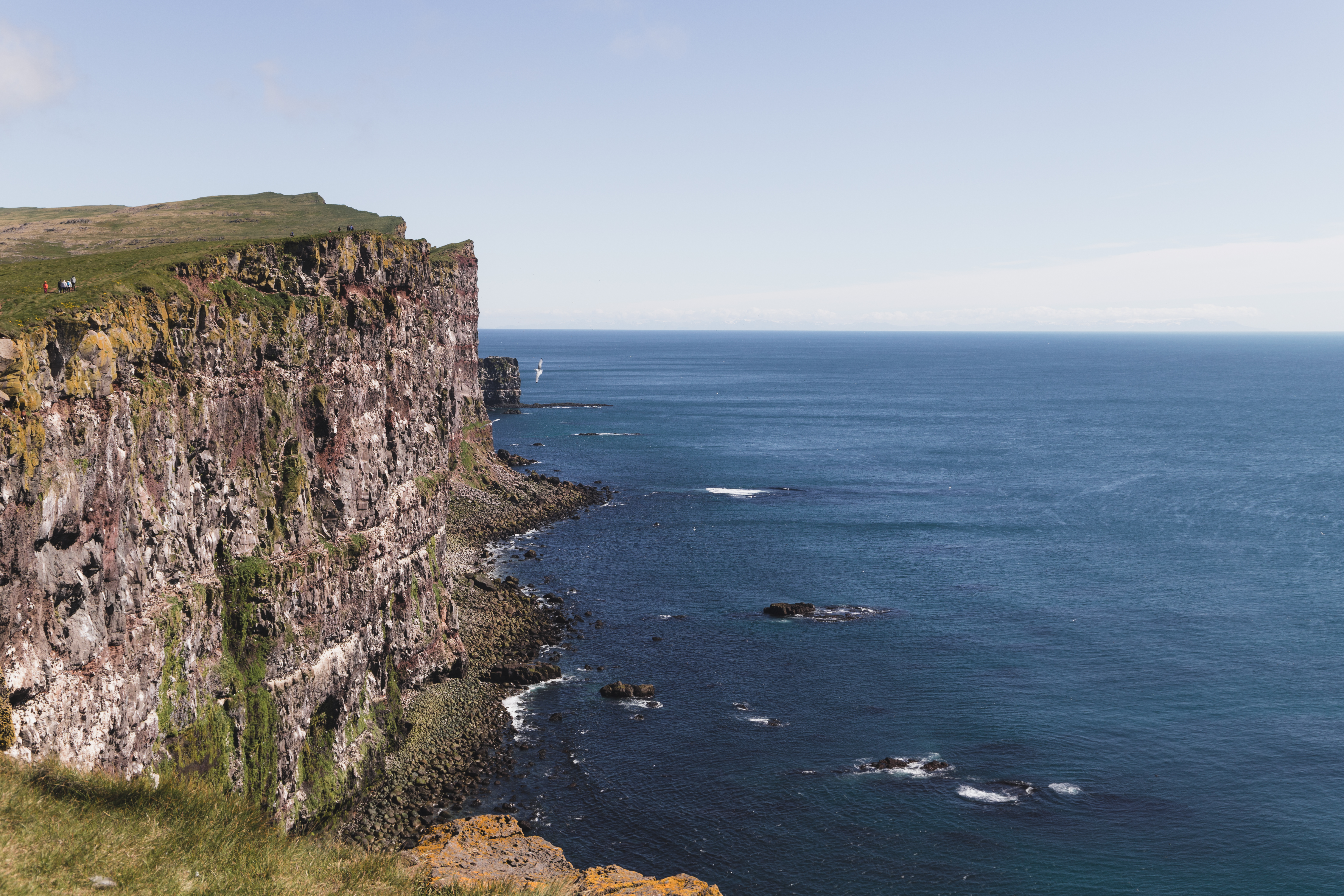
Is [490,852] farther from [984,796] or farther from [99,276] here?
[99,276]

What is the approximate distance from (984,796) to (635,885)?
22.8 m

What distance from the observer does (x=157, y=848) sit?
74.0 ft

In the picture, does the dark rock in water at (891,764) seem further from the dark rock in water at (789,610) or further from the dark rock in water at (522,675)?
the dark rock in water at (789,610)

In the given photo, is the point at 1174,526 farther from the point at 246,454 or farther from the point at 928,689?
the point at 246,454

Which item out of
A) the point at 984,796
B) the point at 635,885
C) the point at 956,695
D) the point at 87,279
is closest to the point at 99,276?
the point at 87,279

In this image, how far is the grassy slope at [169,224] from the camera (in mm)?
60375

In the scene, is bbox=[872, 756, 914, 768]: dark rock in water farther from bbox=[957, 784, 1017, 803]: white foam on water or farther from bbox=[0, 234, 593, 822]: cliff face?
bbox=[0, 234, 593, 822]: cliff face

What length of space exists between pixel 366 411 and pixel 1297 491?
5349 inches

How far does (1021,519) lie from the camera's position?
125188mm

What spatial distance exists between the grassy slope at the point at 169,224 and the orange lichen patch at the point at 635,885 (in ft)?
137

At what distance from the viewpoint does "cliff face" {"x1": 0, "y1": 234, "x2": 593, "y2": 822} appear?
34.6 meters

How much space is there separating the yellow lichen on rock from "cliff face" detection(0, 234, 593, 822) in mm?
7401

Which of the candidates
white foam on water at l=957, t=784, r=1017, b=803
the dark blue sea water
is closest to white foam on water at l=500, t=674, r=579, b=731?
the dark blue sea water

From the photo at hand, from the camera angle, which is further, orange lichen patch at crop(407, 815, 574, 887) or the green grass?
orange lichen patch at crop(407, 815, 574, 887)
